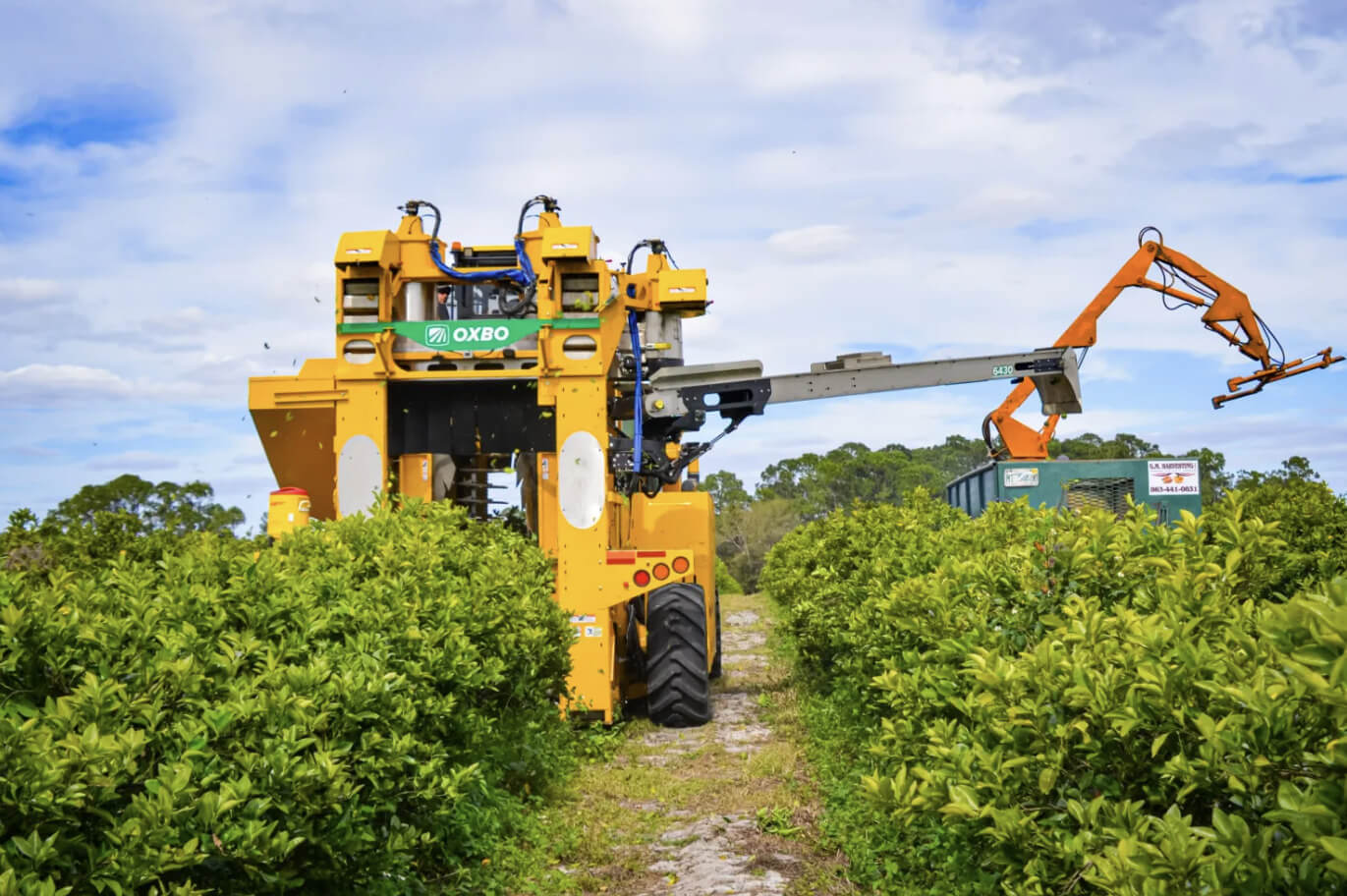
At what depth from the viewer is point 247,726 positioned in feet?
12.2

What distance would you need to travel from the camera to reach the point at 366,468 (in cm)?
974

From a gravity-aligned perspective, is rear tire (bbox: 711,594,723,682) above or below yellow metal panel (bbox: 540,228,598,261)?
below

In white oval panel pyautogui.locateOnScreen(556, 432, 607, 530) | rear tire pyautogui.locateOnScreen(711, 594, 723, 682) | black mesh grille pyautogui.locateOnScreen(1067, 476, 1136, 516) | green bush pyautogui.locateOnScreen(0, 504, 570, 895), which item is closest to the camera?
green bush pyautogui.locateOnScreen(0, 504, 570, 895)

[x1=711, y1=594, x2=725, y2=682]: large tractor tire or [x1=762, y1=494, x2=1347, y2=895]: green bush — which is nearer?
[x1=762, y1=494, x2=1347, y2=895]: green bush

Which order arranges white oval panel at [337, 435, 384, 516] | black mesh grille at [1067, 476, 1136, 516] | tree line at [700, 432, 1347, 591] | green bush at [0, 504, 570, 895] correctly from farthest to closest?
tree line at [700, 432, 1347, 591]
black mesh grille at [1067, 476, 1136, 516]
white oval panel at [337, 435, 384, 516]
green bush at [0, 504, 570, 895]

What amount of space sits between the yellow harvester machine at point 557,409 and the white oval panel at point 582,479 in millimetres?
16

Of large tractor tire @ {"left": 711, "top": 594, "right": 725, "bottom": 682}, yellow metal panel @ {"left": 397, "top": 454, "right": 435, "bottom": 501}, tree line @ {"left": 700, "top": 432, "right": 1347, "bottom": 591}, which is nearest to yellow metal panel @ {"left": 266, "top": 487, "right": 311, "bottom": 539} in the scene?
yellow metal panel @ {"left": 397, "top": 454, "right": 435, "bottom": 501}

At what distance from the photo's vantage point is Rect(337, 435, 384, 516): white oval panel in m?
9.71

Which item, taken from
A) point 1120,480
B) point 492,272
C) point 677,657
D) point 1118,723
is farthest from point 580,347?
point 1120,480

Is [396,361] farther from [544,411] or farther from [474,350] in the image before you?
[544,411]

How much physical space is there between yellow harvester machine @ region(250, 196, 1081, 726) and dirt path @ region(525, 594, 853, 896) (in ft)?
2.39

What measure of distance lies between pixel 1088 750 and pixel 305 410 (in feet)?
27.2

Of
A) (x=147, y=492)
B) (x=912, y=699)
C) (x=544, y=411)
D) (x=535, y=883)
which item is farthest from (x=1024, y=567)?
(x=147, y=492)

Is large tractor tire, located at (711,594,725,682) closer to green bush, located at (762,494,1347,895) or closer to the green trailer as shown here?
the green trailer
